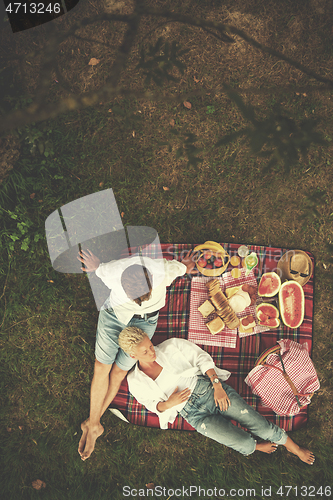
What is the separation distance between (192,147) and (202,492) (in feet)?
16.2

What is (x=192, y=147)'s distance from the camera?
13.7ft

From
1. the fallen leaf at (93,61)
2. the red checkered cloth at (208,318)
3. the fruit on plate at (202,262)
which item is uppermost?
the fallen leaf at (93,61)

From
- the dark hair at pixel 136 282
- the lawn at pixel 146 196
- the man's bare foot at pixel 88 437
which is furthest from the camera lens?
the lawn at pixel 146 196

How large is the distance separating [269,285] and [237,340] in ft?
2.84

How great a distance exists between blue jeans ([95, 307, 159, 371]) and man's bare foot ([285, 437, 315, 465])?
2359 millimetres

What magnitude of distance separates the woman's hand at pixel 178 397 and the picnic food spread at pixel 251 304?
81cm

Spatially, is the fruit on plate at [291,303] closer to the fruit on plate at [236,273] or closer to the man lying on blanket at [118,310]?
the fruit on plate at [236,273]

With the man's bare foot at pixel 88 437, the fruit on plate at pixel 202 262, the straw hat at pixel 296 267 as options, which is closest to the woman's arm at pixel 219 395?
the fruit on plate at pixel 202 262

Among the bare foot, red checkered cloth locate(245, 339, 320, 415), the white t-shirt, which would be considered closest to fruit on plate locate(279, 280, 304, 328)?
red checkered cloth locate(245, 339, 320, 415)

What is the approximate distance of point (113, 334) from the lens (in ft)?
11.6

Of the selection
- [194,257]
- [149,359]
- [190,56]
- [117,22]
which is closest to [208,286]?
[194,257]

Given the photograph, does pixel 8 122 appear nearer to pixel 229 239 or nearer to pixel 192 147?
pixel 192 147

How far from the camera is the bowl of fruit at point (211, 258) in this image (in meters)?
3.80

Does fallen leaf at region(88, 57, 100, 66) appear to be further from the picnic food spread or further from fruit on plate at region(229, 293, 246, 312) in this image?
fruit on plate at region(229, 293, 246, 312)
